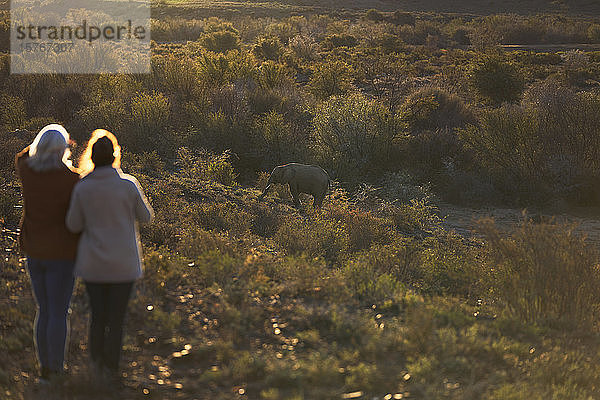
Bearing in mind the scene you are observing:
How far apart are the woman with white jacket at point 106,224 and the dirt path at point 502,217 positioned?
12.1 m

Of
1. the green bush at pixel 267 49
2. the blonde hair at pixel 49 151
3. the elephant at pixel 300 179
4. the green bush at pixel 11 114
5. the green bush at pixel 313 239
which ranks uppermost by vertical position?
the green bush at pixel 267 49

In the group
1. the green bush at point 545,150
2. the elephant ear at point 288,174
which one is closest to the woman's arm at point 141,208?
the elephant ear at point 288,174

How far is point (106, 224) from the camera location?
3787 millimetres

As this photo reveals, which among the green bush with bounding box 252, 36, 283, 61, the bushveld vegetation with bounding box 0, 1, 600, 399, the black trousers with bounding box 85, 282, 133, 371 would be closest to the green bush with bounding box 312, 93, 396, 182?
the bushveld vegetation with bounding box 0, 1, 600, 399

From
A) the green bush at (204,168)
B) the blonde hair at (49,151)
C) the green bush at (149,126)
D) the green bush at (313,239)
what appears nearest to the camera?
the blonde hair at (49,151)

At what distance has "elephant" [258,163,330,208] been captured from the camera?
508 inches

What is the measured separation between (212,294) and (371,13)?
66675 mm

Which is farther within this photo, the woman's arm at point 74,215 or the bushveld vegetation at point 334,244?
the bushveld vegetation at point 334,244

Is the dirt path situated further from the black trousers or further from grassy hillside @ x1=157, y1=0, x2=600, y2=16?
grassy hillside @ x1=157, y1=0, x2=600, y2=16

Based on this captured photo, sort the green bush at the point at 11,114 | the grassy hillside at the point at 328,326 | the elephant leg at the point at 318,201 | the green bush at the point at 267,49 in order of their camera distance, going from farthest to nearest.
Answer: the green bush at the point at 267,49 < the green bush at the point at 11,114 < the elephant leg at the point at 318,201 < the grassy hillside at the point at 328,326

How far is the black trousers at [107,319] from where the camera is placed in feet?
12.8

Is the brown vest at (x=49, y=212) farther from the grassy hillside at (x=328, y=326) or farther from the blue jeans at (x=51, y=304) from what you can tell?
the grassy hillside at (x=328, y=326)

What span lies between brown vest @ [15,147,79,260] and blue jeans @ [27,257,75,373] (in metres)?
0.08

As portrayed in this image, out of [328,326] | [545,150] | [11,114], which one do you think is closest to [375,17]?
[545,150]
